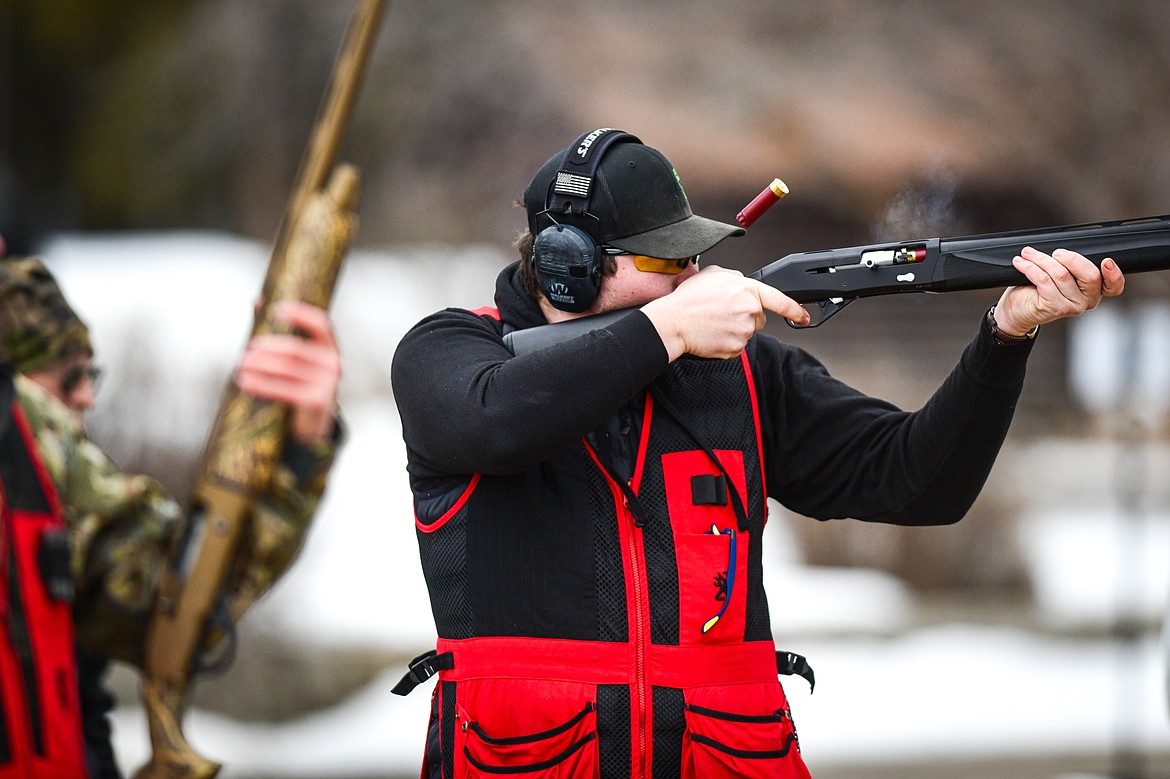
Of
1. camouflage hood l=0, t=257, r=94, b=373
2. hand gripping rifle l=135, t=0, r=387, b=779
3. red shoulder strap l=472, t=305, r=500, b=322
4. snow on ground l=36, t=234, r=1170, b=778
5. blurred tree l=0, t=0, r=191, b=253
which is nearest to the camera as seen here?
red shoulder strap l=472, t=305, r=500, b=322

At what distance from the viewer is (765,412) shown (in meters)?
2.17

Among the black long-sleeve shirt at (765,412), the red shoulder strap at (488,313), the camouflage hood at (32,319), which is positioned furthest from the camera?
the camouflage hood at (32,319)

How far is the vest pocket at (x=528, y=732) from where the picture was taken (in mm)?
1894

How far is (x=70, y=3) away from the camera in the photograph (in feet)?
29.2

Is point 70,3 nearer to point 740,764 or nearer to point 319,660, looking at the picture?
point 319,660

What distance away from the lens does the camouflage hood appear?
2.74 m

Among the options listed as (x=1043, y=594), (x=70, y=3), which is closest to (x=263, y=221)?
(x=70, y=3)

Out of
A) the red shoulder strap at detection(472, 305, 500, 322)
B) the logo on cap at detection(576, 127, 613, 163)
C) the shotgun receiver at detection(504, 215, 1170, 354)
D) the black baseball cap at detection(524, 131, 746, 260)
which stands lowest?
the red shoulder strap at detection(472, 305, 500, 322)

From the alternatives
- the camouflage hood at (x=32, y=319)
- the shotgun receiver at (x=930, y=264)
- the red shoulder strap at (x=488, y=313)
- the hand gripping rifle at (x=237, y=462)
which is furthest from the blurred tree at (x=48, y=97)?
the shotgun receiver at (x=930, y=264)

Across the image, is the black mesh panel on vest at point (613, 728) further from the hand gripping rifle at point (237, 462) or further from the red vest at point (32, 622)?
the red vest at point (32, 622)

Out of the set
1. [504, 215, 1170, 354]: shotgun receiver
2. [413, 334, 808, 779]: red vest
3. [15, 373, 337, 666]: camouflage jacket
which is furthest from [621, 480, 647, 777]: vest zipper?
[15, 373, 337, 666]: camouflage jacket

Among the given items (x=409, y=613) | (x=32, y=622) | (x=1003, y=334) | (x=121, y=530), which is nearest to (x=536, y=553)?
(x=1003, y=334)

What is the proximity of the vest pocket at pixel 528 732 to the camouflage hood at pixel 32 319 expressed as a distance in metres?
1.46

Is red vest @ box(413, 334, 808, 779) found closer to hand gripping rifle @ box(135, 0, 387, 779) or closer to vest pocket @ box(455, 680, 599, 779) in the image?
vest pocket @ box(455, 680, 599, 779)
